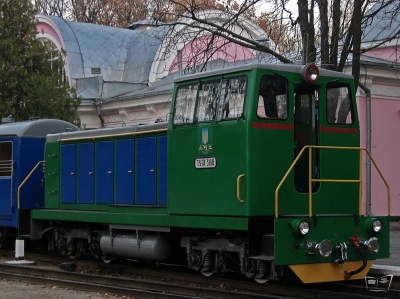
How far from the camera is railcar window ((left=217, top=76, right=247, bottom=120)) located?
952cm

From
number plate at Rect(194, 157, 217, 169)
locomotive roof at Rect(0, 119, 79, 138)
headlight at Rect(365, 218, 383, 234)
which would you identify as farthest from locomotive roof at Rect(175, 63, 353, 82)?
locomotive roof at Rect(0, 119, 79, 138)

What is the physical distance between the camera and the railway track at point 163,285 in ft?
31.4

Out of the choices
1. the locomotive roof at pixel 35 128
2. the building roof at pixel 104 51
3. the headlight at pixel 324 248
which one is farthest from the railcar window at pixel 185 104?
the building roof at pixel 104 51

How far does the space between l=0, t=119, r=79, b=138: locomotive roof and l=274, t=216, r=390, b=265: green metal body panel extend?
7.30m

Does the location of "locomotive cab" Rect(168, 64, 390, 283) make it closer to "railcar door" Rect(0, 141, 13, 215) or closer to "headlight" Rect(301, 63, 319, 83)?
"headlight" Rect(301, 63, 319, 83)

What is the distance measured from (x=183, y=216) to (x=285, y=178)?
1912 millimetres

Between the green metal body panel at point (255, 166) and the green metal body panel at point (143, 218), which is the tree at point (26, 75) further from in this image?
the green metal body panel at point (255, 166)

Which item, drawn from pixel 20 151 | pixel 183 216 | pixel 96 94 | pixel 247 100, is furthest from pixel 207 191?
pixel 96 94

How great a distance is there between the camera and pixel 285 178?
9.18 metres

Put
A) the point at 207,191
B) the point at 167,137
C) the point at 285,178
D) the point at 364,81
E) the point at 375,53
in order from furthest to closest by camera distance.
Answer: the point at 375,53, the point at 364,81, the point at 167,137, the point at 207,191, the point at 285,178

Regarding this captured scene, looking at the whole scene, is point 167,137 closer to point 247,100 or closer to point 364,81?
point 247,100

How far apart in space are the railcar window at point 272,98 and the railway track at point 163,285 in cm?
246

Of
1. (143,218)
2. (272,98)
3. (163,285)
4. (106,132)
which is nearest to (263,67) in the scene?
(272,98)

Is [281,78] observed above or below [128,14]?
below
